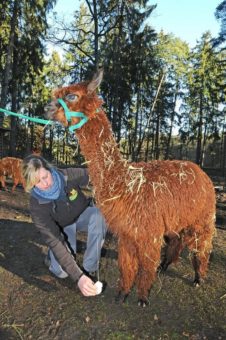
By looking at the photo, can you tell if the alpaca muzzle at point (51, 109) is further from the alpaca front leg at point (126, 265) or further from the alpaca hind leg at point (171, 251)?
the alpaca hind leg at point (171, 251)

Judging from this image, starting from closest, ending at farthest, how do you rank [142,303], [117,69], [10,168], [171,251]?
[142,303] < [171,251] < [10,168] < [117,69]

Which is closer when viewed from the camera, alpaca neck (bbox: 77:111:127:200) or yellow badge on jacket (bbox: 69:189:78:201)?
alpaca neck (bbox: 77:111:127:200)

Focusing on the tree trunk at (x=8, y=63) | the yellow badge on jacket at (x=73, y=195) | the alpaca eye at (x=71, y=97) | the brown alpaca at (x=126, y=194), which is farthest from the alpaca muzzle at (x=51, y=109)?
the tree trunk at (x=8, y=63)

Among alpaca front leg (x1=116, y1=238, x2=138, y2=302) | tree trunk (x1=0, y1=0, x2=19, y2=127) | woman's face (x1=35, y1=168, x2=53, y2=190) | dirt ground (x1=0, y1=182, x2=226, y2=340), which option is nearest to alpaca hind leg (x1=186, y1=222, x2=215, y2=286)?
dirt ground (x1=0, y1=182, x2=226, y2=340)

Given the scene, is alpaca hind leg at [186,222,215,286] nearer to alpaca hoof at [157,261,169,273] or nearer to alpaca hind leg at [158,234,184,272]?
alpaca hind leg at [158,234,184,272]

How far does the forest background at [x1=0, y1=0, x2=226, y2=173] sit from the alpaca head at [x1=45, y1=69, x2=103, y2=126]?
495 millimetres

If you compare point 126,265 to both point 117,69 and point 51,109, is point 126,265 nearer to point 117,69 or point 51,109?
point 51,109

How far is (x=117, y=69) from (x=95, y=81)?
67.0 feet

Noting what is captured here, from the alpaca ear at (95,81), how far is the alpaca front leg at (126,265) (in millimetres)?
1518

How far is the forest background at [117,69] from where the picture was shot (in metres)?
18.4

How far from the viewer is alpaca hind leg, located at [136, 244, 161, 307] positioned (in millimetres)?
3607

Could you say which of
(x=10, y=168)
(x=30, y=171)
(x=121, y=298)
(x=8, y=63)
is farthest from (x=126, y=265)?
(x=8, y=63)

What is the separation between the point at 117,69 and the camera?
23.2 metres

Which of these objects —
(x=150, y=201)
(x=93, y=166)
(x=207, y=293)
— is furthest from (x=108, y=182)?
(x=207, y=293)
